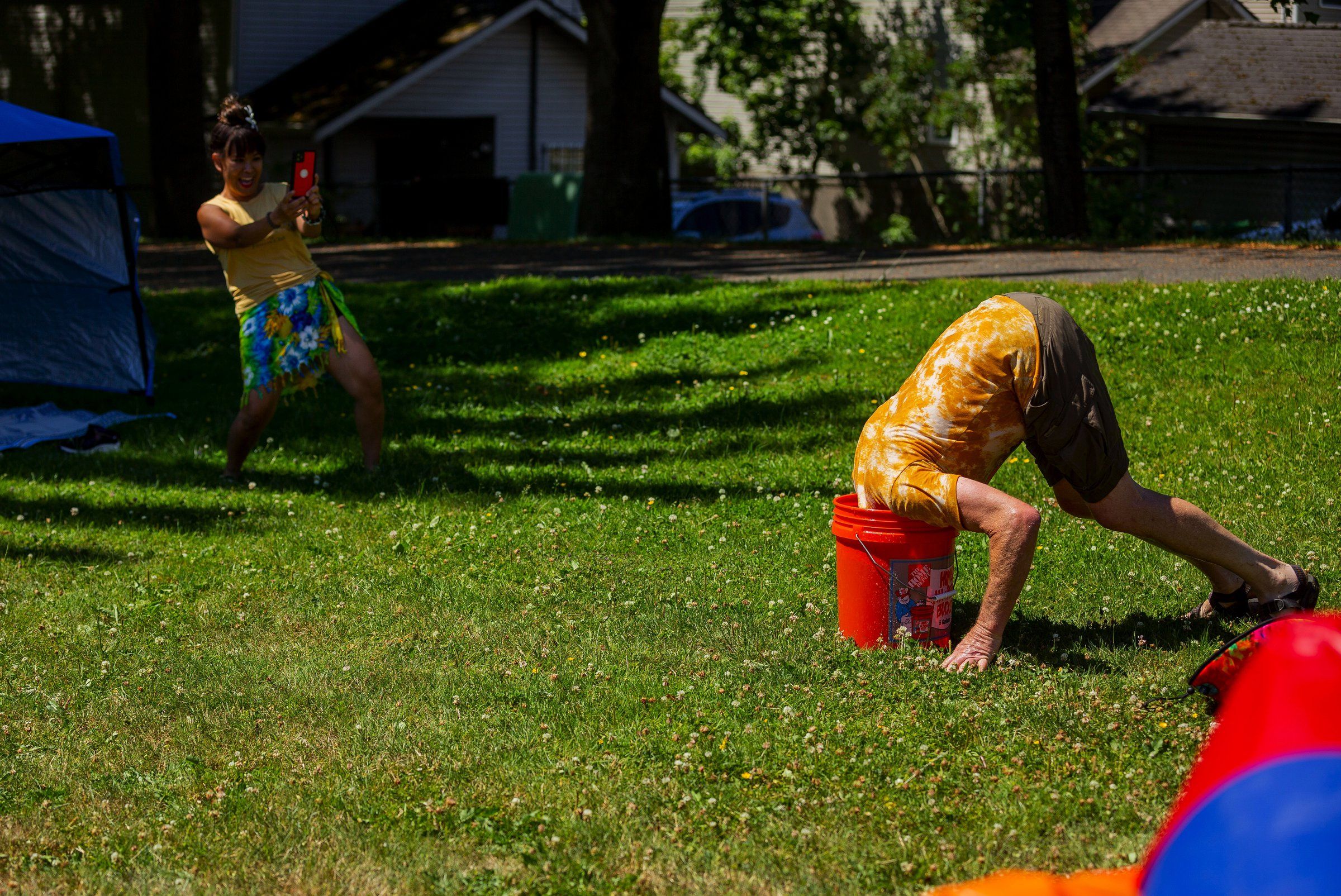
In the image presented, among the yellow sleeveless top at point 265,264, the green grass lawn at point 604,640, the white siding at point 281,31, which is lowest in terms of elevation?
the green grass lawn at point 604,640

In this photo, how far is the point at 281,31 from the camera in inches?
1070

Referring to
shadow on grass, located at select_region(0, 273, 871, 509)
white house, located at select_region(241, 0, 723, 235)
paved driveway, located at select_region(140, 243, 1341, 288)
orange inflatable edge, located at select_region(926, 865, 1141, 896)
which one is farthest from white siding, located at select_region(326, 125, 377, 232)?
orange inflatable edge, located at select_region(926, 865, 1141, 896)

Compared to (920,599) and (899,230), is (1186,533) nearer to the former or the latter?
(920,599)

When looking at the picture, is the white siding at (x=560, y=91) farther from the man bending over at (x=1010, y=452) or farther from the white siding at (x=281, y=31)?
the man bending over at (x=1010, y=452)

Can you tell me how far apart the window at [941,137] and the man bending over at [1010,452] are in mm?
25645

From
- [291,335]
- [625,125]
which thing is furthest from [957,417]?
[625,125]

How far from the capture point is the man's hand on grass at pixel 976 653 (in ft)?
15.1

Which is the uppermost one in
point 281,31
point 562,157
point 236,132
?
point 281,31

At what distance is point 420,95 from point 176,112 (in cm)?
571

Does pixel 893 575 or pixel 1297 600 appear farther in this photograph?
pixel 1297 600

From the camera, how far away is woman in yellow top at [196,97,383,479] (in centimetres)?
728

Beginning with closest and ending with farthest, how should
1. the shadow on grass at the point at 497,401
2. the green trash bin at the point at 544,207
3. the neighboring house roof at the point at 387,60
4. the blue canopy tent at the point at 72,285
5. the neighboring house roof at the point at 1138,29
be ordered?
1. the shadow on grass at the point at 497,401
2. the blue canopy tent at the point at 72,285
3. the green trash bin at the point at 544,207
4. the neighboring house roof at the point at 387,60
5. the neighboring house roof at the point at 1138,29

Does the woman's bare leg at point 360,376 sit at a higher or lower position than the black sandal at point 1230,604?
higher

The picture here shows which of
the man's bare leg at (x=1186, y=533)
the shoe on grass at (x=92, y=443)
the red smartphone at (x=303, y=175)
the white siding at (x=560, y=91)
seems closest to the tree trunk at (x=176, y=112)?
the white siding at (x=560, y=91)
